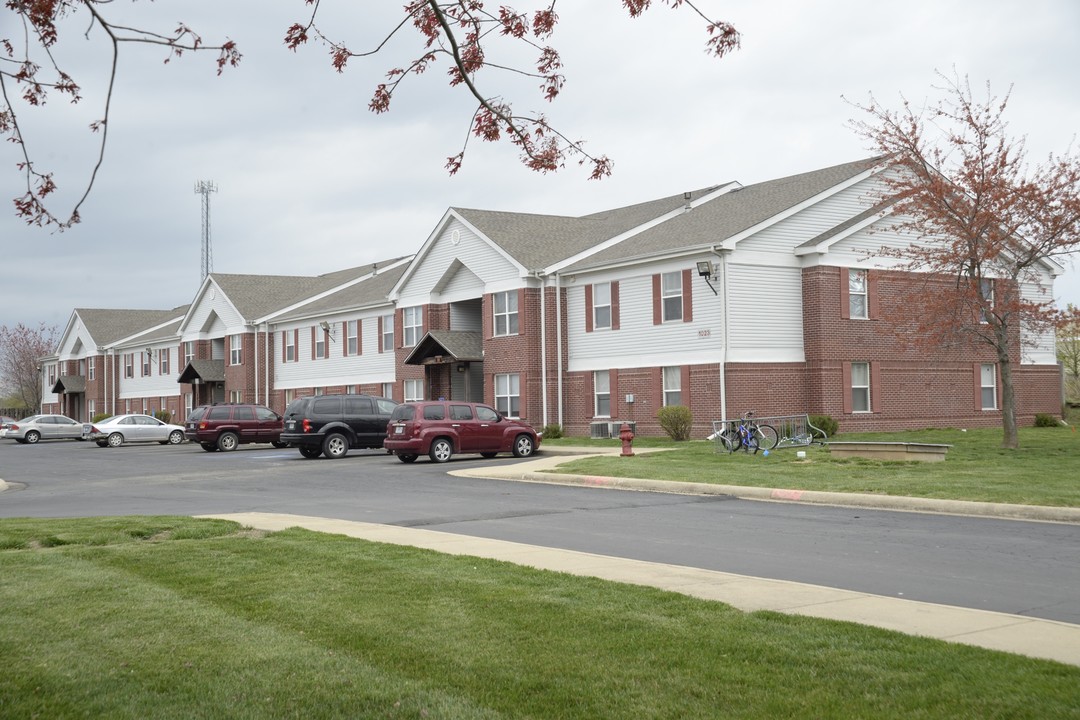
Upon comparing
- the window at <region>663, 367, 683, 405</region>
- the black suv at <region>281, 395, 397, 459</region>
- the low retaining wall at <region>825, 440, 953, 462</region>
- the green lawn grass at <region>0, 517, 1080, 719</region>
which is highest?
the window at <region>663, 367, 683, 405</region>

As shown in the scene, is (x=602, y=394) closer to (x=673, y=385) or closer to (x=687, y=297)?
(x=673, y=385)

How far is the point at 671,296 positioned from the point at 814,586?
25715 millimetres

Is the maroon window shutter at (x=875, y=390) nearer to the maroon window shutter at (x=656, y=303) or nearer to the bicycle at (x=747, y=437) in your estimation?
the maroon window shutter at (x=656, y=303)

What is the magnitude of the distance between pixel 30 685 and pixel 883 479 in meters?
15.3

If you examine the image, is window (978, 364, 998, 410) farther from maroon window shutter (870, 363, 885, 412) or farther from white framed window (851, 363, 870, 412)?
white framed window (851, 363, 870, 412)

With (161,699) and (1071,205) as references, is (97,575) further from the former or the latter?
(1071,205)

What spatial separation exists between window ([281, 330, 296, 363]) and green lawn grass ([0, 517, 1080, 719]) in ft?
156

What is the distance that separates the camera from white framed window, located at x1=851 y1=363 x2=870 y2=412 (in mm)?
34344

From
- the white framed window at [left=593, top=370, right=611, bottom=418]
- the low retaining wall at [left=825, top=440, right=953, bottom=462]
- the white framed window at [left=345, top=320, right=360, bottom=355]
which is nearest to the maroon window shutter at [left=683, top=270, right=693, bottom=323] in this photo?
the white framed window at [left=593, top=370, right=611, bottom=418]

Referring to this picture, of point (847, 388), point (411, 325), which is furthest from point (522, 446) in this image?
point (411, 325)

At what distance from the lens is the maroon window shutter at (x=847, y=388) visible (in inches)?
1330

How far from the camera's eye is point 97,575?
9859 mm

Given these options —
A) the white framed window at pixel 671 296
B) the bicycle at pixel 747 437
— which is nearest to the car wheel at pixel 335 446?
the white framed window at pixel 671 296

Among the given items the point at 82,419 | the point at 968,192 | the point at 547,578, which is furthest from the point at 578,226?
the point at 82,419
